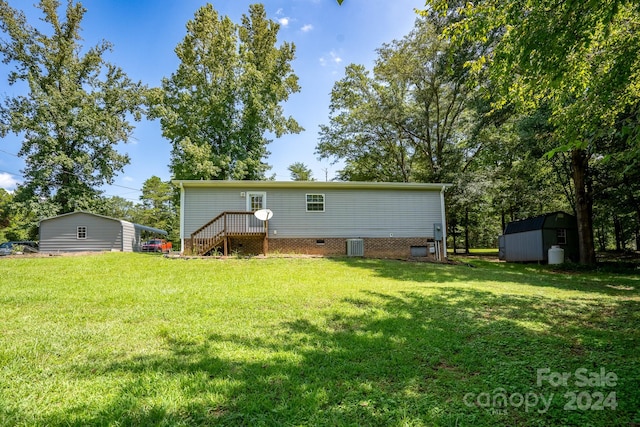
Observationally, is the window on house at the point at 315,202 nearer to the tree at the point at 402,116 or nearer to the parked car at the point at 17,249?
the tree at the point at 402,116

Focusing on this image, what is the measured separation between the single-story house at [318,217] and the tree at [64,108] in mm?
14475

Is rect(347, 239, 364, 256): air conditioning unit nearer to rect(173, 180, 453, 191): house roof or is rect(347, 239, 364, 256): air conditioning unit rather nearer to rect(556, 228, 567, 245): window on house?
rect(173, 180, 453, 191): house roof

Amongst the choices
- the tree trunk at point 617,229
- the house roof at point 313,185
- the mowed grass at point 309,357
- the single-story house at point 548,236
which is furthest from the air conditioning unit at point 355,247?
the tree trunk at point 617,229

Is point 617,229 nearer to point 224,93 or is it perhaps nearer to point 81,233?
point 224,93

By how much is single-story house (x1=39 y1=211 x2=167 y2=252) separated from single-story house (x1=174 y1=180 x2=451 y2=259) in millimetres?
9046

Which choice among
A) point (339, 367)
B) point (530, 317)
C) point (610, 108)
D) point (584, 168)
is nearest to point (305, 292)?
point (339, 367)

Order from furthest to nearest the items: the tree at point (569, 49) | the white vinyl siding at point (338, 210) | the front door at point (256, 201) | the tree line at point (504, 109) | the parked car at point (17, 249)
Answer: the parked car at point (17, 249), the front door at point (256, 201), the white vinyl siding at point (338, 210), the tree line at point (504, 109), the tree at point (569, 49)

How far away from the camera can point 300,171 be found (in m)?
36.8

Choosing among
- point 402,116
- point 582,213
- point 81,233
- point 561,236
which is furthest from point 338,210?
point 81,233

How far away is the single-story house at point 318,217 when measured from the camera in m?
12.6

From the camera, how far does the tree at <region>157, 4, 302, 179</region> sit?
20.2m

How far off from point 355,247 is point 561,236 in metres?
10.6

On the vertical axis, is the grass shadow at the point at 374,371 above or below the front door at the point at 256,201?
below

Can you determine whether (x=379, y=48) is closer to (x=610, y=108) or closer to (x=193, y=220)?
(x=193, y=220)
